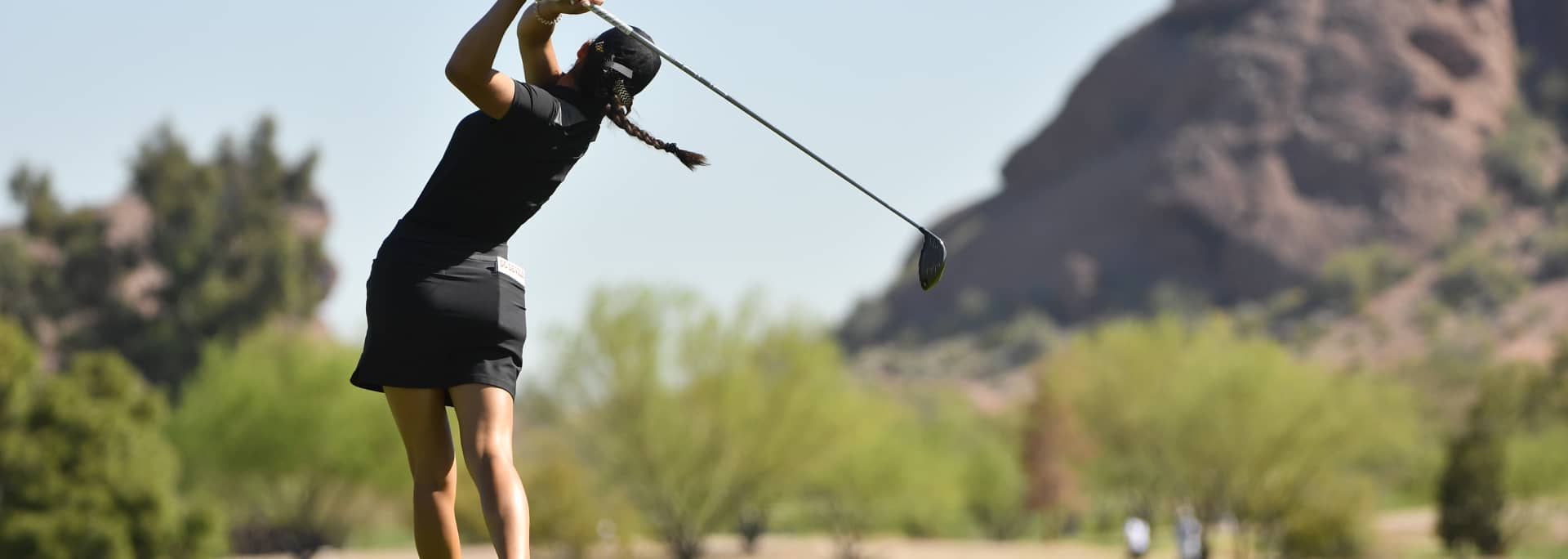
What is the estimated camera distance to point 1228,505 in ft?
158

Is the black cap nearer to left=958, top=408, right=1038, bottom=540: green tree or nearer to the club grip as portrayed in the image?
the club grip

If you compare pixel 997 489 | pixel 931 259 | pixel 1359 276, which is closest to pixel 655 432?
pixel 997 489

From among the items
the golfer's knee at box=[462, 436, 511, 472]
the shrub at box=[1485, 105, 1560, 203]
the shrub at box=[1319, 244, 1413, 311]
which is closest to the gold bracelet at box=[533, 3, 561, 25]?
the golfer's knee at box=[462, 436, 511, 472]

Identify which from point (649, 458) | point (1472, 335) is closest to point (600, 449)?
point (649, 458)

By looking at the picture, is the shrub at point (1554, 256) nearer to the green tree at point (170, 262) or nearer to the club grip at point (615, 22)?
the green tree at point (170, 262)

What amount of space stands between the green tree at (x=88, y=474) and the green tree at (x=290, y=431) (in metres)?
6.97

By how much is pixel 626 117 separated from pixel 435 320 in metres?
0.63

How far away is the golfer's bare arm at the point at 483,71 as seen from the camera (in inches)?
142

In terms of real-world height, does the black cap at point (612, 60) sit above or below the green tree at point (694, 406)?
below

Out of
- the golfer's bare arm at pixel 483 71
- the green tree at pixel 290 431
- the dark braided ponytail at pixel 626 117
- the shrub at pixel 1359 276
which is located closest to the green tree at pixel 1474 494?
the green tree at pixel 290 431

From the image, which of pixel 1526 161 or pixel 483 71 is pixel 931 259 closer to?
pixel 483 71

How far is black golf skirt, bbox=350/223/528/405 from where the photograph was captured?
12.2 ft

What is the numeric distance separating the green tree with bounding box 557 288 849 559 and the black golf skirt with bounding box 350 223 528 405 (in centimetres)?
3308

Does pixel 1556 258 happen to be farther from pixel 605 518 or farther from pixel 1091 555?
pixel 605 518
